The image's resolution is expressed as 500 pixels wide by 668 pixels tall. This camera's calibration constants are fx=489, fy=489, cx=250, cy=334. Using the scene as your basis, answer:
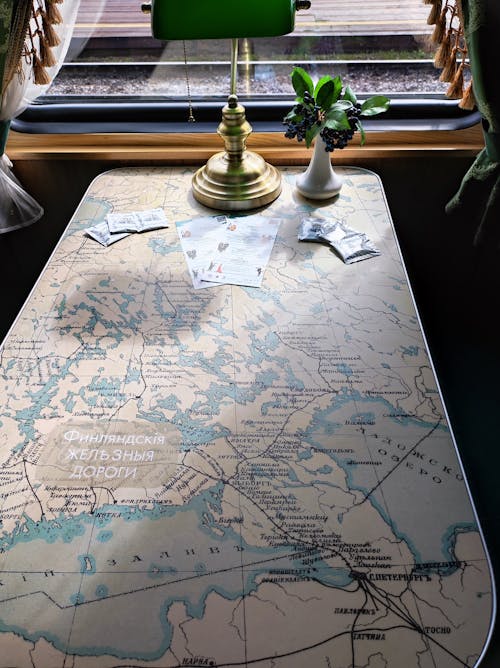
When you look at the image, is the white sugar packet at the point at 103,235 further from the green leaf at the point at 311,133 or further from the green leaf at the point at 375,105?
the green leaf at the point at 375,105

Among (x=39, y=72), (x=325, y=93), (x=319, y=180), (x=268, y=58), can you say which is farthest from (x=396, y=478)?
(x=268, y=58)

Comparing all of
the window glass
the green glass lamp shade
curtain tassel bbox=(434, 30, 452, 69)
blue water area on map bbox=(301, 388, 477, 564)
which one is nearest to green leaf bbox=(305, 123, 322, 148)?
the green glass lamp shade

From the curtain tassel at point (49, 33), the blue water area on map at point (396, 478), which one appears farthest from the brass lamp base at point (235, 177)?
the blue water area on map at point (396, 478)

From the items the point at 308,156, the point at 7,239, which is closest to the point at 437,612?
the point at 308,156

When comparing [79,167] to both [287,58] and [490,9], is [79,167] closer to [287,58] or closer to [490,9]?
[287,58]

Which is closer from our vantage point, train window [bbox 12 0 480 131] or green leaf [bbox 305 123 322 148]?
green leaf [bbox 305 123 322 148]

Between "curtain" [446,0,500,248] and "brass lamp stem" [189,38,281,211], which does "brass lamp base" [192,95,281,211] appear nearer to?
"brass lamp stem" [189,38,281,211]
